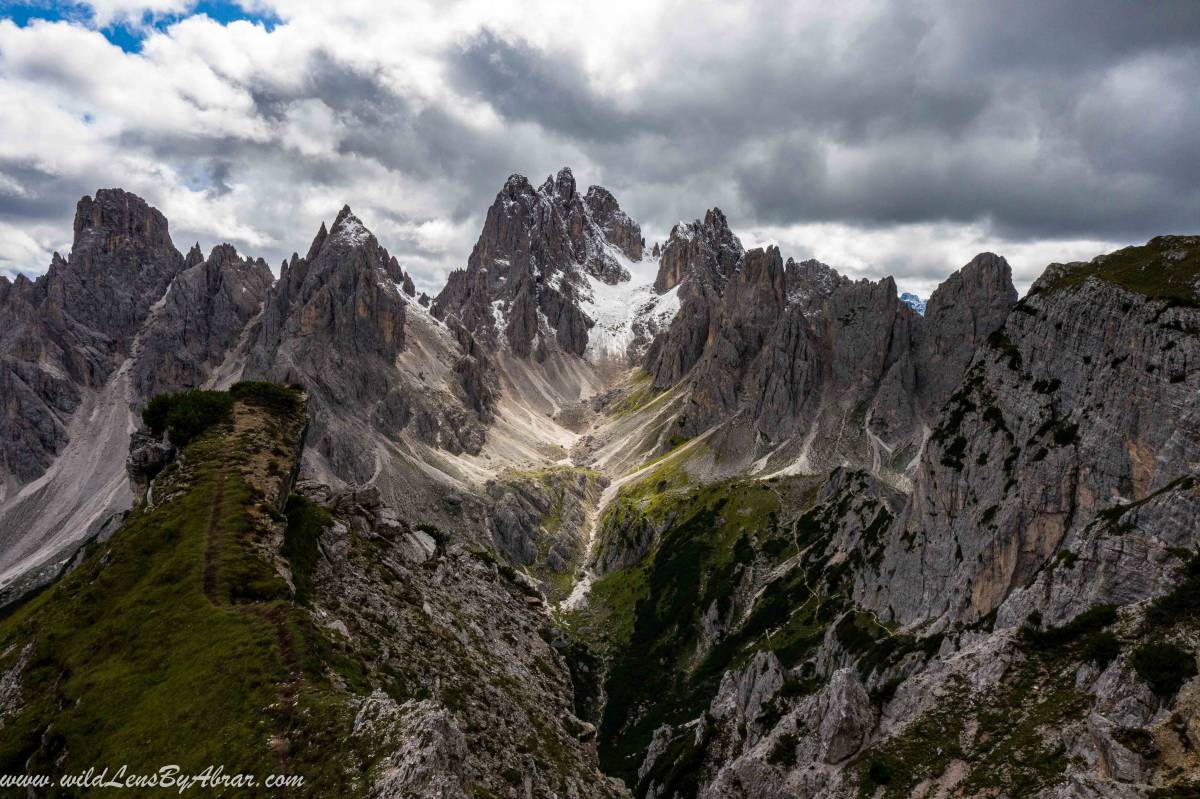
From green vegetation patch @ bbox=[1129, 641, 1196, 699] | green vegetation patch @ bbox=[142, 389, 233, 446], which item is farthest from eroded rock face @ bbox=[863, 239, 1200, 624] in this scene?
green vegetation patch @ bbox=[142, 389, 233, 446]

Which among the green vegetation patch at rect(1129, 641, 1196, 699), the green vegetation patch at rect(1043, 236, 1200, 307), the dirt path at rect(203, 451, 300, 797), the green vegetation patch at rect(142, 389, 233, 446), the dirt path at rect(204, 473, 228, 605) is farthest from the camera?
the green vegetation patch at rect(142, 389, 233, 446)

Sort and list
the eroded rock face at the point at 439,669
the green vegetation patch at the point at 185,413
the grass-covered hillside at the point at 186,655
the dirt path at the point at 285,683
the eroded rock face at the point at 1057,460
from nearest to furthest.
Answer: the eroded rock face at the point at 439,669
the dirt path at the point at 285,683
the grass-covered hillside at the point at 186,655
the eroded rock face at the point at 1057,460
the green vegetation patch at the point at 185,413

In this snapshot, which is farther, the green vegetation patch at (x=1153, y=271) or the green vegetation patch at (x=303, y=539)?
the green vegetation patch at (x=1153, y=271)

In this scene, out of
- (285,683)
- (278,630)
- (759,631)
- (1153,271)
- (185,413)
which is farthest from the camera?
(759,631)

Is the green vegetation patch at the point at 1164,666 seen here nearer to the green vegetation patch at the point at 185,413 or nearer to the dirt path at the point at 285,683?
the dirt path at the point at 285,683

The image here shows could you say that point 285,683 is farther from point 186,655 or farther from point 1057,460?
point 1057,460

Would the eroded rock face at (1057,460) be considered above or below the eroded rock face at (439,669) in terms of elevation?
above

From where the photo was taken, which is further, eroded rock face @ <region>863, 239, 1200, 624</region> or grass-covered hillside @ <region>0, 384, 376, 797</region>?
eroded rock face @ <region>863, 239, 1200, 624</region>

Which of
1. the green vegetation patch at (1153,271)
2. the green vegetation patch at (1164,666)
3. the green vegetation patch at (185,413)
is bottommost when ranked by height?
the green vegetation patch at (1164,666)

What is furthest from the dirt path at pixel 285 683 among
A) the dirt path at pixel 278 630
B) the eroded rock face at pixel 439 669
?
the eroded rock face at pixel 439 669

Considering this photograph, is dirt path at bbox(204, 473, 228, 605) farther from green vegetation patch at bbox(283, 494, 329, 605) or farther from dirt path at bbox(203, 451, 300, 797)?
green vegetation patch at bbox(283, 494, 329, 605)

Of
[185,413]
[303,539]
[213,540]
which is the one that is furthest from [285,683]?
[185,413]

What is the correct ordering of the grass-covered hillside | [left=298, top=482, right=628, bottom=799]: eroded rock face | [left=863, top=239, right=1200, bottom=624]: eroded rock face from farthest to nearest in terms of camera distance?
[left=863, top=239, right=1200, bottom=624]: eroded rock face, the grass-covered hillside, [left=298, top=482, right=628, bottom=799]: eroded rock face

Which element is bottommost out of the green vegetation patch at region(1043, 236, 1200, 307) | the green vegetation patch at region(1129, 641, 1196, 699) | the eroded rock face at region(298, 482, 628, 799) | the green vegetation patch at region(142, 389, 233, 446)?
the eroded rock face at region(298, 482, 628, 799)
